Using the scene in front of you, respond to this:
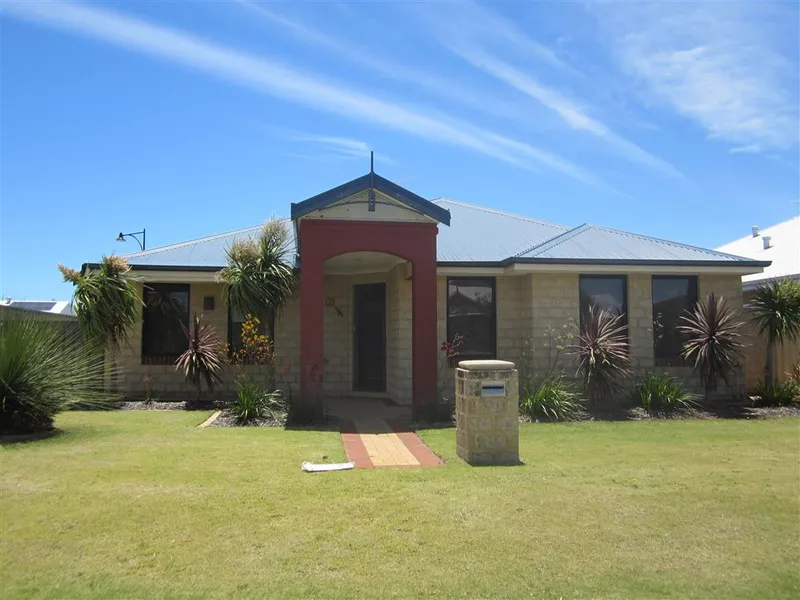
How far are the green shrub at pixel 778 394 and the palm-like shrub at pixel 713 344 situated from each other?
76cm

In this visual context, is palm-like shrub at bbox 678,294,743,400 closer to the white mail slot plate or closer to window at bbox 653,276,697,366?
window at bbox 653,276,697,366

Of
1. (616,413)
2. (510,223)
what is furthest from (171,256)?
(616,413)

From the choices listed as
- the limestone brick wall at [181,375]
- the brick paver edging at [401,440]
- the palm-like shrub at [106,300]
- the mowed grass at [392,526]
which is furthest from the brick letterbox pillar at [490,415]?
the palm-like shrub at [106,300]

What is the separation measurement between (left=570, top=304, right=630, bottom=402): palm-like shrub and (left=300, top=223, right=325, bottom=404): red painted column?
17.5 ft

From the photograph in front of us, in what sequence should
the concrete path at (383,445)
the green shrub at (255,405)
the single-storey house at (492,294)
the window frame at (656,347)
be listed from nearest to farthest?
the concrete path at (383,445)
the green shrub at (255,405)
the single-storey house at (492,294)
the window frame at (656,347)

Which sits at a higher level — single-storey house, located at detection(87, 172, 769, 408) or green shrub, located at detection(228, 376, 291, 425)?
single-storey house, located at detection(87, 172, 769, 408)

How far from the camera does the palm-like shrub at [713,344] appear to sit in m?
13.6

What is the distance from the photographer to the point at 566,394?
12523mm

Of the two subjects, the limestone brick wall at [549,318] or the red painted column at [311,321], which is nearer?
the red painted column at [311,321]

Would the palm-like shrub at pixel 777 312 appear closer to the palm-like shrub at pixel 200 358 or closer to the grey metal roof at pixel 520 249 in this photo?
the grey metal roof at pixel 520 249

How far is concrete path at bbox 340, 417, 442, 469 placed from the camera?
8305 millimetres

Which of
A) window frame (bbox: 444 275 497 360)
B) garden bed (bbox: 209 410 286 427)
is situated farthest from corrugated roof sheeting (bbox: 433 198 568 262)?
garden bed (bbox: 209 410 286 427)

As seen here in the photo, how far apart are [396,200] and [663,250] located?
6.92m

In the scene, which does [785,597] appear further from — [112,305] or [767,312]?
[112,305]
